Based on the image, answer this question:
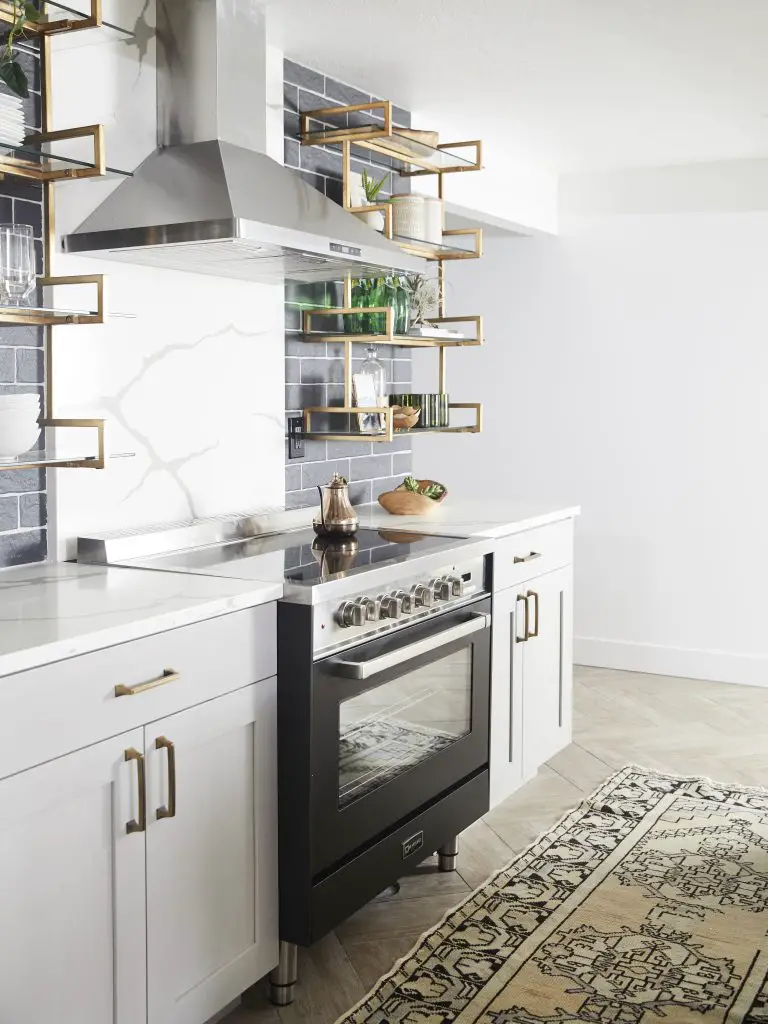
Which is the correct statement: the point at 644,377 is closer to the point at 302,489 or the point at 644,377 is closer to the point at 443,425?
the point at 443,425

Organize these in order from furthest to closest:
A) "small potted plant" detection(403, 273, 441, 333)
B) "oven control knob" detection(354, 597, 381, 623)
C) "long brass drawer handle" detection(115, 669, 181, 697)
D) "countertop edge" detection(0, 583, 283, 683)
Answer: "small potted plant" detection(403, 273, 441, 333) → "oven control knob" detection(354, 597, 381, 623) → "long brass drawer handle" detection(115, 669, 181, 697) → "countertop edge" detection(0, 583, 283, 683)

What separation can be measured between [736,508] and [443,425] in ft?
6.05

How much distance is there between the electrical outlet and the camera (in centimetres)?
348

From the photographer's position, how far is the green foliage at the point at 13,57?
7.32 ft

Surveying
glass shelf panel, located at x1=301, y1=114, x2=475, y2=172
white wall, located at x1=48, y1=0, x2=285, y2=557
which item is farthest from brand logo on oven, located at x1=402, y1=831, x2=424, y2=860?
glass shelf panel, located at x1=301, y1=114, x2=475, y2=172

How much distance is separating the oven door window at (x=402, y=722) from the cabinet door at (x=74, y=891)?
0.62 meters

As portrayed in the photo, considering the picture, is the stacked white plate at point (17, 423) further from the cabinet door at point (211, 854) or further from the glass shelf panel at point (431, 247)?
the glass shelf panel at point (431, 247)

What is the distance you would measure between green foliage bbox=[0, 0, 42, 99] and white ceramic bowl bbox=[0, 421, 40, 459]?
68 centimetres

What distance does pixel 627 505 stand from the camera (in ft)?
17.6

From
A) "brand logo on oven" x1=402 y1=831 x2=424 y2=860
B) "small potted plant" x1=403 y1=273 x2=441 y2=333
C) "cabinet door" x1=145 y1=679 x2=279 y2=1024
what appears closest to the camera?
"cabinet door" x1=145 y1=679 x2=279 y2=1024

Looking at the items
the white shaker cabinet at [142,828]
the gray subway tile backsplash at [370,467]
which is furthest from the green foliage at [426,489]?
the white shaker cabinet at [142,828]

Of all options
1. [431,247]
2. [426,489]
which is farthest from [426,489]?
[431,247]

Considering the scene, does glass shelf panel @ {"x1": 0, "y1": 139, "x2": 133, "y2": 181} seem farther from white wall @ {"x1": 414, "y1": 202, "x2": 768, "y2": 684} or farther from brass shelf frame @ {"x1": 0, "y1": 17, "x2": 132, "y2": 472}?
white wall @ {"x1": 414, "y1": 202, "x2": 768, "y2": 684}

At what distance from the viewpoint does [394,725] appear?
8.77ft
